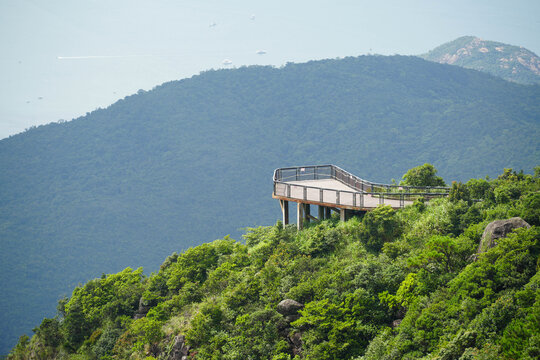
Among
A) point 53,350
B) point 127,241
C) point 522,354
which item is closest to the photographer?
point 522,354

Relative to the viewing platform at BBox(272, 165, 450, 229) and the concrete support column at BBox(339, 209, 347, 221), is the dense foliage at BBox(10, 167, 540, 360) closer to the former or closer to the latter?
the concrete support column at BBox(339, 209, 347, 221)

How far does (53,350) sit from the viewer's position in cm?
3428

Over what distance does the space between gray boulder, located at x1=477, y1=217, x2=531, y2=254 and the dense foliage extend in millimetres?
496

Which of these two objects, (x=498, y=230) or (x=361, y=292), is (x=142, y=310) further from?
(x=498, y=230)

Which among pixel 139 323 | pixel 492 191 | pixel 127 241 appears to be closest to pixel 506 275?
pixel 492 191

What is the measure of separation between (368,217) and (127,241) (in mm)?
147094

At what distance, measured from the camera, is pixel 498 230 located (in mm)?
19312

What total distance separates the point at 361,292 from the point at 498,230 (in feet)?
16.1

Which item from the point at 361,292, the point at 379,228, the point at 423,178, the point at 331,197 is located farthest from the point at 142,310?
the point at 423,178

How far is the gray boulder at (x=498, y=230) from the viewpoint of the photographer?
19141 mm

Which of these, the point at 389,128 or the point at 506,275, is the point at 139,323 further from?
the point at 389,128

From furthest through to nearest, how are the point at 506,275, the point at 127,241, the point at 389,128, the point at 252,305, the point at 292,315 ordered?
the point at 389,128, the point at 127,241, the point at 252,305, the point at 292,315, the point at 506,275

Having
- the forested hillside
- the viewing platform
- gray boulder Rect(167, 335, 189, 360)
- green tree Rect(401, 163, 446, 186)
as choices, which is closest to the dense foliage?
gray boulder Rect(167, 335, 189, 360)

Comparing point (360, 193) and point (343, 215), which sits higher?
point (360, 193)
